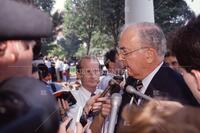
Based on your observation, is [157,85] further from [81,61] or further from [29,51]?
[81,61]

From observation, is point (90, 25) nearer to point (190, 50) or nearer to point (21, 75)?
point (190, 50)

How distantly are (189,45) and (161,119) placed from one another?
1.82 ft

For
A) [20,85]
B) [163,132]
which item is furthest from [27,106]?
[163,132]

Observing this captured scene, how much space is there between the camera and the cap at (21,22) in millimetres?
800

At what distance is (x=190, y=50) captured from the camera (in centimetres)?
122

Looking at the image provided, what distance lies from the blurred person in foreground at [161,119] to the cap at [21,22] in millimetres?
263

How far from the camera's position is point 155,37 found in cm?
232

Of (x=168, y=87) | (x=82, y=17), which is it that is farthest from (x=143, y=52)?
(x=82, y=17)

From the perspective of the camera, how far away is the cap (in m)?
0.80

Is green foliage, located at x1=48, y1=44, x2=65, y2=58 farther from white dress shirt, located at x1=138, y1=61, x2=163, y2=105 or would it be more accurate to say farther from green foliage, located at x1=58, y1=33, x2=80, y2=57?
white dress shirt, located at x1=138, y1=61, x2=163, y2=105

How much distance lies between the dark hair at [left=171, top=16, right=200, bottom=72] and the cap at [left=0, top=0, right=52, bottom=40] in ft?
1.68

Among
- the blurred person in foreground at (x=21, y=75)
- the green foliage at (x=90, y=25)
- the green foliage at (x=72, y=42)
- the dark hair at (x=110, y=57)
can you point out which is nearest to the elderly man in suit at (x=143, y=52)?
the blurred person in foreground at (x=21, y=75)

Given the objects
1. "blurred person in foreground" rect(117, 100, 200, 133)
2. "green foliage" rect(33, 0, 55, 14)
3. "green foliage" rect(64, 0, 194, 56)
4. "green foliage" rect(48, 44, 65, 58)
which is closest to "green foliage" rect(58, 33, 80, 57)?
"green foliage" rect(48, 44, 65, 58)

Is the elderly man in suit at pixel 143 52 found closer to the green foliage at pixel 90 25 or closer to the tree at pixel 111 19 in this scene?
the green foliage at pixel 90 25
